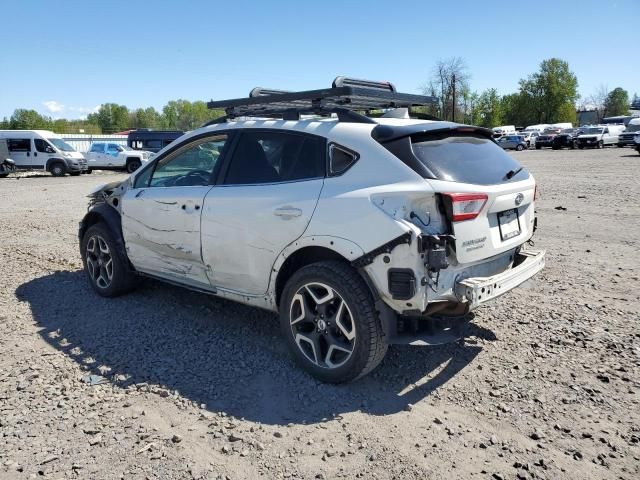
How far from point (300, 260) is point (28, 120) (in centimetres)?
12422

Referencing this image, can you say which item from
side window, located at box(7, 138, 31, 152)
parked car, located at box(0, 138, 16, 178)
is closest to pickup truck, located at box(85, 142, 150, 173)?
side window, located at box(7, 138, 31, 152)

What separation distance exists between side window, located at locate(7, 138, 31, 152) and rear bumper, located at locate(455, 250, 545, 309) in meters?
29.2

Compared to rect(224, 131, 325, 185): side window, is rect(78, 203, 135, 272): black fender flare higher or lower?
lower

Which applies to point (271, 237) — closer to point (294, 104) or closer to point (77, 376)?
point (294, 104)

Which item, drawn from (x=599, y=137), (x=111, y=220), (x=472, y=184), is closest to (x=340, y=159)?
(x=472, y=184)

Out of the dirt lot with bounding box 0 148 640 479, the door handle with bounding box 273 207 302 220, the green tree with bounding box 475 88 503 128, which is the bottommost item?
the dirt lot with bounding box 0 148 640 479

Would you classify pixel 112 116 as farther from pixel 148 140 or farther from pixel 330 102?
pixel 330 102

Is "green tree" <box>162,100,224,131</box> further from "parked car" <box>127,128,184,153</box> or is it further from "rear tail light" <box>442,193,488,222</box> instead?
"rear tail light" <box>442,193,488,222</box>

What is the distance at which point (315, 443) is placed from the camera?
2.96m

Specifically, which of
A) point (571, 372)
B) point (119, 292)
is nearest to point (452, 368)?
point (571, 372)

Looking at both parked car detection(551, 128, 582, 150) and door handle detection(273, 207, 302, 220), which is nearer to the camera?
door handle detection(273, 207, 302, 220)

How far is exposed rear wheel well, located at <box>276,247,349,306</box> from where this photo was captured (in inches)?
141

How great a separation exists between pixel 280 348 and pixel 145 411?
1.21m

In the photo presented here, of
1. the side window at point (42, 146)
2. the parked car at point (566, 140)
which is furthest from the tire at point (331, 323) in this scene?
the parked car at point (566, 140)
